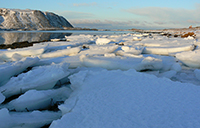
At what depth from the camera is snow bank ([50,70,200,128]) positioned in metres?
1.25

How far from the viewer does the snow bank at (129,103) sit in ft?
4.10

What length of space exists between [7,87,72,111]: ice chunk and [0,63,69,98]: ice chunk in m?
0.23

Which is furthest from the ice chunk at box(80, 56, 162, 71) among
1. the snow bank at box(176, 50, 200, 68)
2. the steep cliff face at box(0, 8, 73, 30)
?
the steep cliff face at box(0, 8, 73, 30)

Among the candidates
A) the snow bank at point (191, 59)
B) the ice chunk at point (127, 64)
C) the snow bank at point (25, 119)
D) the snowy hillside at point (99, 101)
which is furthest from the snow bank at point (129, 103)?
the snow bank at point (191, 59)

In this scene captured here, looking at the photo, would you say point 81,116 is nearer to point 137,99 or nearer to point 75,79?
point 137,99

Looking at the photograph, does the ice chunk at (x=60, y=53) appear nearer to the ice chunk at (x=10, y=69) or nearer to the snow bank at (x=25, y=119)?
the ice chunk at (x=10, y=69)

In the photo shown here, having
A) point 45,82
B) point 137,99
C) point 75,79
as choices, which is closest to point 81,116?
point 137,99

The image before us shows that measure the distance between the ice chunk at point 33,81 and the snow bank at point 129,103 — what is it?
1.17 feet

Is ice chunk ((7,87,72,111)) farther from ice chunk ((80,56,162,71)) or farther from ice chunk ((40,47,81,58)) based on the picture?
ice chunk ((40,47,81,58))

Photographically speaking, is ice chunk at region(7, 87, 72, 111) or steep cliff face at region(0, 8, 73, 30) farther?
steep cliff face at region(0, 8, 73, 30)

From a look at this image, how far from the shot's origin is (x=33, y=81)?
2.13 m

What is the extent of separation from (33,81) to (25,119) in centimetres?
70

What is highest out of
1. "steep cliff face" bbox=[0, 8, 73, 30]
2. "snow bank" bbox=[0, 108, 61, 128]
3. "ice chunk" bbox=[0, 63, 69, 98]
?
"steep cliff face" bbox=[0, 8, 73, 30]

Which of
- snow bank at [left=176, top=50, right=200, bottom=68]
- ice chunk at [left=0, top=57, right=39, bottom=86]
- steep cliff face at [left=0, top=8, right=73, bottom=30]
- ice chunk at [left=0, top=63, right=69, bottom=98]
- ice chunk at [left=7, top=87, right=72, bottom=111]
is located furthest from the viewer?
steep cliff face at [left=0, top=8, right=73, bottom=30]
